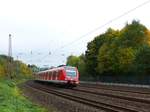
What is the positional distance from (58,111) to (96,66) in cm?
7498

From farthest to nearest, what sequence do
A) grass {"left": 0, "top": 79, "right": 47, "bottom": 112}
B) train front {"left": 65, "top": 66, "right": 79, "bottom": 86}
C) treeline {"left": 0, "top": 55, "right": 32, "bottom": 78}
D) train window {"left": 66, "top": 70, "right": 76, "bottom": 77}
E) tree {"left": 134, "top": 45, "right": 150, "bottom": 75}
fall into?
1. treeline {"left": 0, "top": 55, "right": 32, "bottom": 78}
2. tree {"left": 134, "top": 45, "right": 150, "bottom": 75}
3. train window {"left": 66, "top": 70, "right": 76, "bottom": 77}
4. train front {"left": 65, "top": 66, "right": 79, "bottom": 86}
5. grass {"left": 0, "top": 79, "right": 47, "bottom": 112}

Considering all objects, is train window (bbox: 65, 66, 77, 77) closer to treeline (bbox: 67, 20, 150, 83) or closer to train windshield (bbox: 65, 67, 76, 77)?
train windshield (bbox: 65, 67, 76, 77)

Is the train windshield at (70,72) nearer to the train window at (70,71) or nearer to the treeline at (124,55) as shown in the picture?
the train window at (70,71)

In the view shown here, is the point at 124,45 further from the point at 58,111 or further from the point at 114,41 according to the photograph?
the point at 58,111

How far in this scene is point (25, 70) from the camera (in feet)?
595

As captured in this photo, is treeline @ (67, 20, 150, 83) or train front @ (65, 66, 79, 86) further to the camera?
treeline @ (67, 20, 150, 83)

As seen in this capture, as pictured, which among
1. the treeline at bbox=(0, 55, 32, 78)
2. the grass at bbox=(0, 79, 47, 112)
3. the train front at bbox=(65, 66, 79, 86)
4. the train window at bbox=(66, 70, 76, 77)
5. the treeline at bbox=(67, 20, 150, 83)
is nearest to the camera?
the grass at bbox=(0, 79, 47, 112)

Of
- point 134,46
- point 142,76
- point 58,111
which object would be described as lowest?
point 58,111

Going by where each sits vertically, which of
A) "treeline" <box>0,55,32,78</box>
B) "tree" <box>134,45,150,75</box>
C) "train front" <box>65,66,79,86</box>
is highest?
"treeline" <box>0,55,32,78</box>

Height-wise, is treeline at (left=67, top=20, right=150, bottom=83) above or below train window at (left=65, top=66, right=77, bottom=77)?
above

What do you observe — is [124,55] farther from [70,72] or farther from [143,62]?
[70,72]

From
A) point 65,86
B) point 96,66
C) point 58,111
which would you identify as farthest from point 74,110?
point 96,66

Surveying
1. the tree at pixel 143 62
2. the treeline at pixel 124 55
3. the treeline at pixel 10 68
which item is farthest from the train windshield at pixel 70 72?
the treeline at pixel 10 68

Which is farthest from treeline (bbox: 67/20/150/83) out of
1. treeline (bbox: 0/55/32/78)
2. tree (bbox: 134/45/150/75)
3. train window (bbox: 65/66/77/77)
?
treeline (bbox: 0/55/32/78)
